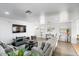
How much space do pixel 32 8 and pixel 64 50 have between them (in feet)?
3.65

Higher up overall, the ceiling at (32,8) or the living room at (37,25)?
the ceiling at (32,8)

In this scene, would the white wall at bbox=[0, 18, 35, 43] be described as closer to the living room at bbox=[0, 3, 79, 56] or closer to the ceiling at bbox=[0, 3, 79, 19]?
the living room at bbox=[0, 3, 79, 56]

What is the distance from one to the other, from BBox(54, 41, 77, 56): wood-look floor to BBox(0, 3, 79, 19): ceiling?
73 centimetres

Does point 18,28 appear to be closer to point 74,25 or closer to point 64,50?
point 64,50

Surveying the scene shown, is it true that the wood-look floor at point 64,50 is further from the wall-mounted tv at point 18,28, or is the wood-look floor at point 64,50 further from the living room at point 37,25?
the wall-mounted tv at point 18,28

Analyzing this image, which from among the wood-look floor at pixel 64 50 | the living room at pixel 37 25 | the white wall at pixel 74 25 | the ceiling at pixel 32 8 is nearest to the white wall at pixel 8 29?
the living room at pixel 37 25

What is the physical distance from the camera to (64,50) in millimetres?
2131

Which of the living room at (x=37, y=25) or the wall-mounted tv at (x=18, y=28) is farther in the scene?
the wall-mounted tv at (x=18, y=28)

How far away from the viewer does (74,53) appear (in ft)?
6.71

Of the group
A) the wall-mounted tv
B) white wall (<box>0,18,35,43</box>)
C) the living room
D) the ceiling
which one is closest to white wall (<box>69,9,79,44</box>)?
the living room

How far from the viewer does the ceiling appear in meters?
2.02

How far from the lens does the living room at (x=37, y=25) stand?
2.05 m

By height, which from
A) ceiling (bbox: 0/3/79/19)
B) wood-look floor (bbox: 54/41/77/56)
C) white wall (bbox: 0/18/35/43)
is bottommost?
wood-look floor (bbox: 54/41/77/56)

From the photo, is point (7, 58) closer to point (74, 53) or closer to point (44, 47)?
point (44, 47)
